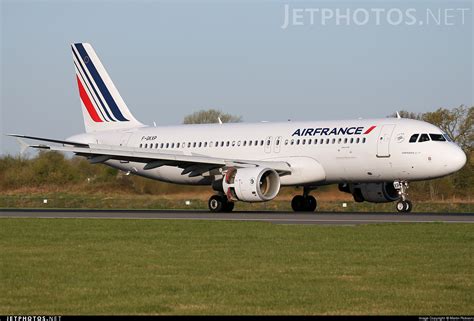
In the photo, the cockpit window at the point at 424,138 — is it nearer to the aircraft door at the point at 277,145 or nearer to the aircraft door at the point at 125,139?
the aircraft door at the point at 277,145

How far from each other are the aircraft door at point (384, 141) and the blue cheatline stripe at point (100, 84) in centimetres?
1613

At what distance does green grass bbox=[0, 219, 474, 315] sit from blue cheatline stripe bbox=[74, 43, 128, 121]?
2341cm

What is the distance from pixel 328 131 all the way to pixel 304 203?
14.1ft

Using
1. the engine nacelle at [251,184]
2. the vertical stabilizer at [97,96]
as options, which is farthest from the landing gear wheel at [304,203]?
the vertical stabilizer at [97,96]

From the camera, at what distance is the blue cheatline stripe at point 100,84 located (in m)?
49.8

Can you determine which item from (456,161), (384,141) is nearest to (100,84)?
(384,141)

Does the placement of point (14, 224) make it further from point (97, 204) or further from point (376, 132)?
point (97, 204)

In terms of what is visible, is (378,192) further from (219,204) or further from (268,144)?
(219,204)

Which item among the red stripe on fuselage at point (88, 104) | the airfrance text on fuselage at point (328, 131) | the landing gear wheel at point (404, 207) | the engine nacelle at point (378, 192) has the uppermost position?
the red stripe on fuselage at point (88, 104)

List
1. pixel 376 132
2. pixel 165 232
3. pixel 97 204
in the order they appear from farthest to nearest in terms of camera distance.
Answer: pixel 97 204 < pixel 376 132 < pixel 165 232

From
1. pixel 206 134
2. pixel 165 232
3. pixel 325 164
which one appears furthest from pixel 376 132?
pixel 165 232

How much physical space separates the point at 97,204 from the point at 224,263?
3536 cm

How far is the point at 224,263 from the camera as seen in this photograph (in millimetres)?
18031

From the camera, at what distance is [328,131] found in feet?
132
